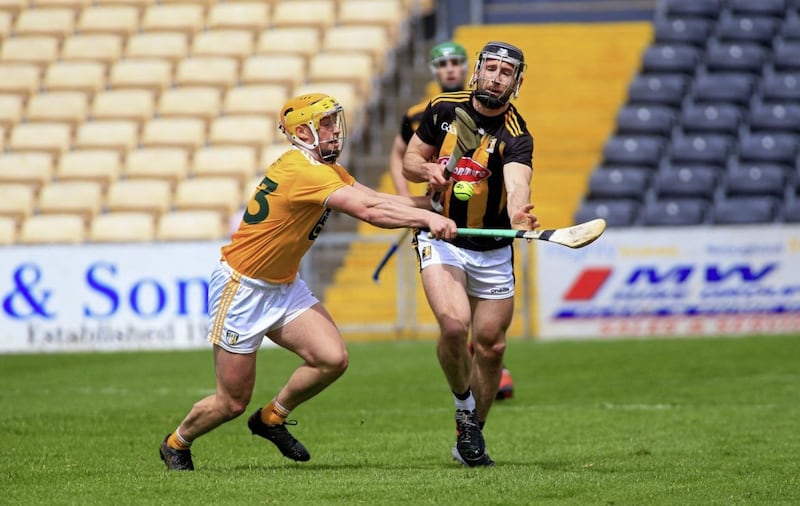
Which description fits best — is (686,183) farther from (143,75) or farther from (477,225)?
(477,225)

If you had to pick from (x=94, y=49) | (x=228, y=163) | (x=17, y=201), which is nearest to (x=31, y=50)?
(x=94, y=49)

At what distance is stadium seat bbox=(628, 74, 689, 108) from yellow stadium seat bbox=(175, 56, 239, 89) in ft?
21.9

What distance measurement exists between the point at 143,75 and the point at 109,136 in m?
1.70

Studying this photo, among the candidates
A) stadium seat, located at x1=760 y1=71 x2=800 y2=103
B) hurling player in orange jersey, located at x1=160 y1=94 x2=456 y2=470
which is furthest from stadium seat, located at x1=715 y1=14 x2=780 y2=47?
hurling player in orange jersey, located at x1=160 y1=94 x2=456 y2=470

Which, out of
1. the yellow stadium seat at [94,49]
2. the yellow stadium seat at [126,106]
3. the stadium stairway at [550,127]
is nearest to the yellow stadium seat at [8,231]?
the yellow stadium seat at [126,106]

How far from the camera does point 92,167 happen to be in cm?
2192

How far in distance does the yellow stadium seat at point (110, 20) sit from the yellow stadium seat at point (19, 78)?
1.39 meters

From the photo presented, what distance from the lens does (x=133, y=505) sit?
6.77 metres

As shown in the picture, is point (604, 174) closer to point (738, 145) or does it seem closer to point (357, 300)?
point (738, 145)

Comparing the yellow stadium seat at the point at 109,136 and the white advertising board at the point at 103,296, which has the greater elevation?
the yellow stadium seat at the point at 109,136

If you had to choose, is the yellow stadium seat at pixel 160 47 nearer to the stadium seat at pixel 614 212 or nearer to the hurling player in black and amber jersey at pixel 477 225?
the stadium seat at pixel 614 212

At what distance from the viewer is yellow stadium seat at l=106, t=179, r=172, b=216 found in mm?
21000

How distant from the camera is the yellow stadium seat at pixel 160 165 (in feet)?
71.0

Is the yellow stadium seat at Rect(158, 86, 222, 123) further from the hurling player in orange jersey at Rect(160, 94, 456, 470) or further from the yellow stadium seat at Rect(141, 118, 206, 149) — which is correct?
the hurling player in orange jersey at Rect(160, 94, 456, 470)
